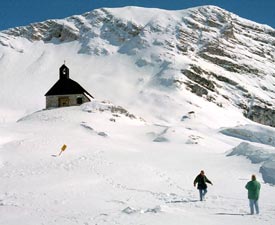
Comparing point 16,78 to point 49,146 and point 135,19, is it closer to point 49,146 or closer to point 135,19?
point 135,19

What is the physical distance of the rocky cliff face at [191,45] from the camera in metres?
80.4

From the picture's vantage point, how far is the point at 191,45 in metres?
99.2

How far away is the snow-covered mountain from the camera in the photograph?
16703 millimetres

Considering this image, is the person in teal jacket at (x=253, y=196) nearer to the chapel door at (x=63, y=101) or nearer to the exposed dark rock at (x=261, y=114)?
the chapel door at (x=63, y=101)

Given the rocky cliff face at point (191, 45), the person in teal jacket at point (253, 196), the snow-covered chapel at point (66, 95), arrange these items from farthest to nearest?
the rocky cliff face at point (191, 45) < the snow-covered chapel at point (66, 95) < the person in teal jacket at point (253, 196)

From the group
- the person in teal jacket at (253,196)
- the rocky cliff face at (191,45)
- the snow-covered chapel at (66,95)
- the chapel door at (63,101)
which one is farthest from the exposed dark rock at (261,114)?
the person in teal jacket at (253,196)

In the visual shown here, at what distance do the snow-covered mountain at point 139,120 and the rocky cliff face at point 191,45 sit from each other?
0.31 m

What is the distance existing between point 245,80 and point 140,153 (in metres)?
63.6

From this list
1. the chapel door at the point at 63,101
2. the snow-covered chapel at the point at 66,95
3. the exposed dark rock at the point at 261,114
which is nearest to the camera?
the snow-covered chapel at the point at 66,95

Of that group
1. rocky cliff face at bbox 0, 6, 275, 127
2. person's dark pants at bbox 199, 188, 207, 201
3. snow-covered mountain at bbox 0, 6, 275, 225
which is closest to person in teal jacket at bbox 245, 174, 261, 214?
snow-covered mountain at bbox 0, 6, 275, 225

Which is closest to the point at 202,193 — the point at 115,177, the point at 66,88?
the point at 115,177

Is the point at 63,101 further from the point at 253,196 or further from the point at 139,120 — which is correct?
the point at 253,196

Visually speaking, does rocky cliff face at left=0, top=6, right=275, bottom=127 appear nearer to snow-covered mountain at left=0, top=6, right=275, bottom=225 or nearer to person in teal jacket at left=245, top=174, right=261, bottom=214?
snow-covered mountain at left=0, top=6, right=275, bottom=225

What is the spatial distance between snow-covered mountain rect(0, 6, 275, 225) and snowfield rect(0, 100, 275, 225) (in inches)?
3.1
